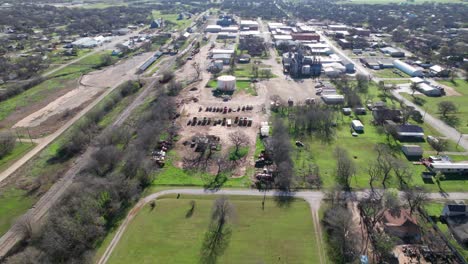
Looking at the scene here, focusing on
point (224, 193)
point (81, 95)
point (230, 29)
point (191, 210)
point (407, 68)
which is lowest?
point (191, 210)

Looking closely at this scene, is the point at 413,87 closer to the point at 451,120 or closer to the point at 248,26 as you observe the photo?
the point at 451,120

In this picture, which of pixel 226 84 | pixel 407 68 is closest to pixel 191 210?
pixel 226 84

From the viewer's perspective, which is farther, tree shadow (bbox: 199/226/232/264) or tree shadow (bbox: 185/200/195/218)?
tree shadow (bbox: 185/200/195/218)

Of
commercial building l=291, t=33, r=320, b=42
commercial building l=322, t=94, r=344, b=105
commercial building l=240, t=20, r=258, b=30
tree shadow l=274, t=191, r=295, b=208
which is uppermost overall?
commercial building l=240, t=20, r=258, b=30

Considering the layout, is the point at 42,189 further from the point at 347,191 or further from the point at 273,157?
the point at 347,191

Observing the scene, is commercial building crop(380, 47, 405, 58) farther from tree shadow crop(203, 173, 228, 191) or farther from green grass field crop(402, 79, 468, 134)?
tree shadow crop(203, 173, 228, 191)

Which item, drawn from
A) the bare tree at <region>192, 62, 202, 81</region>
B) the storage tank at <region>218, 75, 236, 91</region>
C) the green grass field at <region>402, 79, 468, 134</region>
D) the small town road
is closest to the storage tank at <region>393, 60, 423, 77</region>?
the green grass field at <region>402, 79, 468, 134</region>
